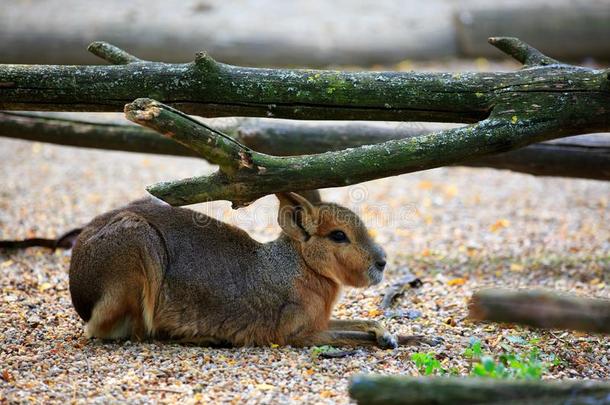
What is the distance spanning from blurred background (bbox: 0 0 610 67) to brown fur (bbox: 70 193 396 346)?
7.87m

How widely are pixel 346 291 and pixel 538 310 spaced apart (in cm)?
311

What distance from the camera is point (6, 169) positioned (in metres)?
10.5

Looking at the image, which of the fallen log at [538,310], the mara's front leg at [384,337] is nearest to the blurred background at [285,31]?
the mara's front leg at [384,337]

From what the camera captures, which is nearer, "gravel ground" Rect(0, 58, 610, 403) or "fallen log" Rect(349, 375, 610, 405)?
"fallen log" Rect(349, 375, 610, 405)

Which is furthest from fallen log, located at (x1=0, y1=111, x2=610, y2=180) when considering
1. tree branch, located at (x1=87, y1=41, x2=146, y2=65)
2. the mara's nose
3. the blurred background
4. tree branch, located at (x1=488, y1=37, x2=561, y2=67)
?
the blurred background

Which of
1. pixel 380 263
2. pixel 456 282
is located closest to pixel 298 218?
pixel 380 263

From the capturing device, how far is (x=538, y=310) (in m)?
4.02

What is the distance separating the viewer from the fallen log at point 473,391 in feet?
11.1

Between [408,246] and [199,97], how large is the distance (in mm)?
3658

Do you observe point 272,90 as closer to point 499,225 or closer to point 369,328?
point 369,328

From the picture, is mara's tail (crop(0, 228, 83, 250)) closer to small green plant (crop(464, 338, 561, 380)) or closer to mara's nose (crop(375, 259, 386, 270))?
mara's nose (crop(375, 259, 386, 270))

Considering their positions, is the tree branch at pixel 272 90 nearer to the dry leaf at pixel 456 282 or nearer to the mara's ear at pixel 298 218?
the mara's ear at pixel 298 218

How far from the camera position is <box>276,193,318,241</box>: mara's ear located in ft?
18.9

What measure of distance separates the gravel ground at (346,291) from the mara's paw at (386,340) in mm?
97
